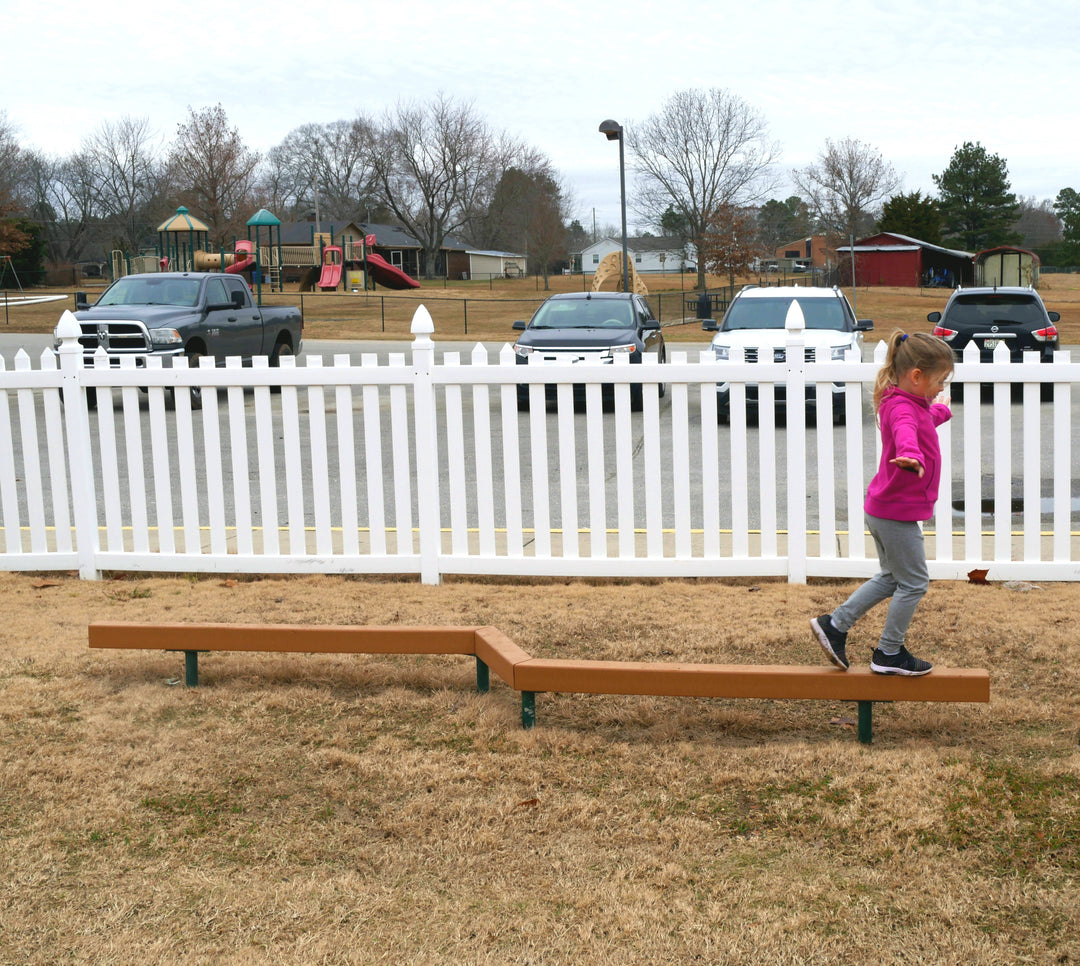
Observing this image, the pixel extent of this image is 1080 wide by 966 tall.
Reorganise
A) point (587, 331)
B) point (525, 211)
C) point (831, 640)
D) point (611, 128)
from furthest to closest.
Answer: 1. point (525, 211)
2. point (611, 128)
3. point (587, 331)
4. point (831, 640)

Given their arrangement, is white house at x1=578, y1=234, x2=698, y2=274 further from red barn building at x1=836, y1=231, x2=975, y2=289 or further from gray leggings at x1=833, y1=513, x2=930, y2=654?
gray leggings at x1=833, y1=513, x2=930, y2=654

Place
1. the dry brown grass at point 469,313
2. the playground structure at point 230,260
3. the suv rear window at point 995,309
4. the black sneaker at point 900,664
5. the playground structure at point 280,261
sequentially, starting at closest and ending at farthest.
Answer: the black sneaker at point 900,664
the suv rear window at point 995,309
the dry brown grass at point 469,313
the playground structure at point 230,260
the playground structure at point 280,261

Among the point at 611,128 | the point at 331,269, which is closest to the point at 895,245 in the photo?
the point at 331,269

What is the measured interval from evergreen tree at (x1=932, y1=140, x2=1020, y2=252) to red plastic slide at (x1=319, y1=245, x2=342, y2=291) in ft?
155

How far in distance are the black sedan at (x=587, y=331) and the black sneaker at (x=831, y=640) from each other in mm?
10723

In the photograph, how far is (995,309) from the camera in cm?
1684

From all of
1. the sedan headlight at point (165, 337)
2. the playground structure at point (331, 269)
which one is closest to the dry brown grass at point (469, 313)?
the playground structure at point (331, 269)

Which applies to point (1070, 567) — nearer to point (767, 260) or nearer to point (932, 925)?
point (932, 925)

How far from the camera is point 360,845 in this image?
11.3 ft

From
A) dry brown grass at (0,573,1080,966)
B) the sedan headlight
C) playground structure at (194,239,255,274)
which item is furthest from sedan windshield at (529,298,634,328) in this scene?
playground structure at (194,239,255,274)

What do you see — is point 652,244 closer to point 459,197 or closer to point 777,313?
point 459,197

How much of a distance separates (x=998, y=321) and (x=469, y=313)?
110 ft

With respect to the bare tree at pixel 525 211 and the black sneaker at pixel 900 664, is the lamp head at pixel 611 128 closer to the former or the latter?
the black sneaker at pixel 900 664

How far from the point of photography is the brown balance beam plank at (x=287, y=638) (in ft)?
15.3
